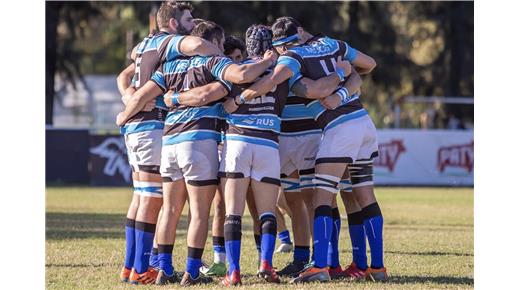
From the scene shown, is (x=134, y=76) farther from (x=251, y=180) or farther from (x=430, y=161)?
(x=430, y=161)

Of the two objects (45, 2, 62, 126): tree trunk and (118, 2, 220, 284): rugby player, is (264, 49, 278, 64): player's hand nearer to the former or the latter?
(118, 2, 220, 284): rugby player

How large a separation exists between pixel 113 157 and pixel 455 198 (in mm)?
8453

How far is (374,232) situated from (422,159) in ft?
59.9

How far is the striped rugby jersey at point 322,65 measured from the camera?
321 inches

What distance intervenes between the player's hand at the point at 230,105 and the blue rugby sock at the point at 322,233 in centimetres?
108

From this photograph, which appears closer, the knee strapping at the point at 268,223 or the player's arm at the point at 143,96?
the knee strapping at the point at 268,223

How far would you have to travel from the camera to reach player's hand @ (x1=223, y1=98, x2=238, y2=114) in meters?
7.98

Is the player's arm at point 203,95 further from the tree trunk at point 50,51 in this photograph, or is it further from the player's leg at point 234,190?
the tree trunk at point 50,51

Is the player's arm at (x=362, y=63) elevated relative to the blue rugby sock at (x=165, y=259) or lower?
elevated

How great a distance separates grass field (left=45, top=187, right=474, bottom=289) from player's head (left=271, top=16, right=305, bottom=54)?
76.5 inches

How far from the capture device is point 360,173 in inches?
336

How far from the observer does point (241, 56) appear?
8.88 metres

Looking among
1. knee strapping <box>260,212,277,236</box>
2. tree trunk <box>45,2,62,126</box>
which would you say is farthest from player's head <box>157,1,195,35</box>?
tree trunk <box>45,2,62,126</box>

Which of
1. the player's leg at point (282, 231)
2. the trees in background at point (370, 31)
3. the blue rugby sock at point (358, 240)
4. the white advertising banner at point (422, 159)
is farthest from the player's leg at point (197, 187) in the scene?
the trees in background at point (370, 31)
